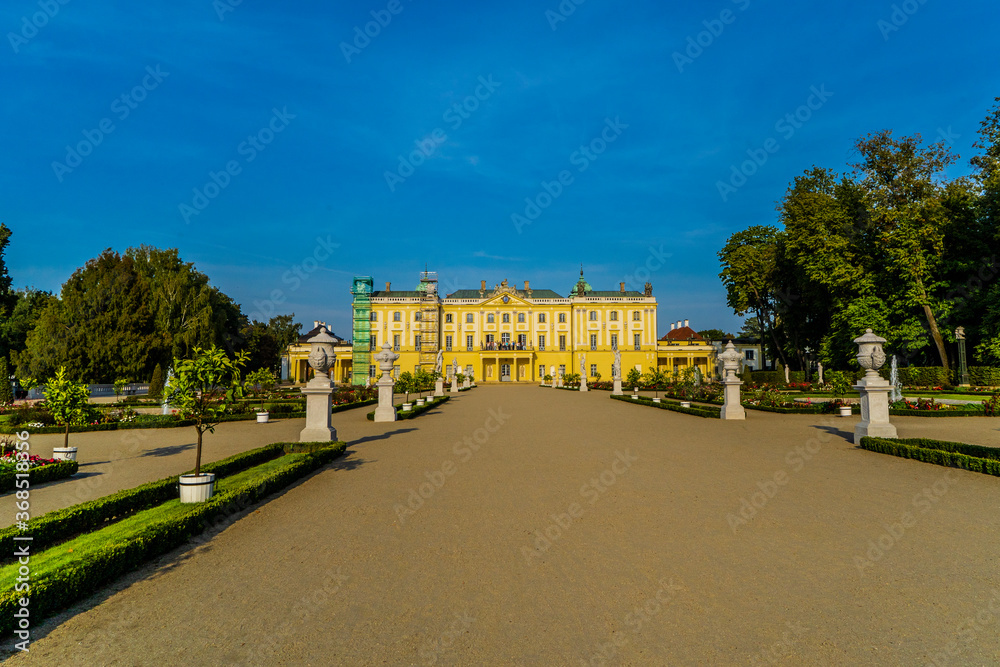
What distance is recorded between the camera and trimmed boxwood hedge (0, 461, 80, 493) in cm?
800

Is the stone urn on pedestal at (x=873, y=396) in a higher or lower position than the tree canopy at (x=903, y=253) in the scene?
lower

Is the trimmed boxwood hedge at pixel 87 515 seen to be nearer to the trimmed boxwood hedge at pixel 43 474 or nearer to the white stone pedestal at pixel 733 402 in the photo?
the trimmed boxwood hedge at pixel 43 474

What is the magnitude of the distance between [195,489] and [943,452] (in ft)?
37.4

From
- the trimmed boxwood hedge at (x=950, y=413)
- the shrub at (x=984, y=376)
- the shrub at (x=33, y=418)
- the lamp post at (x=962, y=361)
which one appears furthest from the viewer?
the lamp post at (x=962, y=361)

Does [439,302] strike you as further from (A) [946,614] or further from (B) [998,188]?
(A) [946,614]

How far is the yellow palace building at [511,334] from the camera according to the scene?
6888 cm

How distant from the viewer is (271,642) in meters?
3.40

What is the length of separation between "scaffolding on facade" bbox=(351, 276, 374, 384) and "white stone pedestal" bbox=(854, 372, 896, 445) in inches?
2365

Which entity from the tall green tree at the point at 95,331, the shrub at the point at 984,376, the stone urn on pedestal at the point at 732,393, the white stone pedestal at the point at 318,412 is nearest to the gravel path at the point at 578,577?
the white stone pedestal at the point at 318,412

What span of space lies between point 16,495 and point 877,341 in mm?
15808

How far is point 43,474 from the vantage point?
338 inches

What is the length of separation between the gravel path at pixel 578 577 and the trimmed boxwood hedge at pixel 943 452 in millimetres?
281

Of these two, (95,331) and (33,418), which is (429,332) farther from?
(33,418)

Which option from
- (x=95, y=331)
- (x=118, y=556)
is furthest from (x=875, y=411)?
(x=95, y=331)
